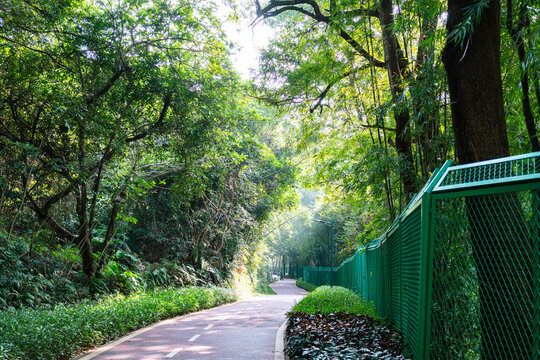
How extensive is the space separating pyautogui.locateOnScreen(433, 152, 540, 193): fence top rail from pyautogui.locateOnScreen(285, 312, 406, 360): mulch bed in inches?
75.9

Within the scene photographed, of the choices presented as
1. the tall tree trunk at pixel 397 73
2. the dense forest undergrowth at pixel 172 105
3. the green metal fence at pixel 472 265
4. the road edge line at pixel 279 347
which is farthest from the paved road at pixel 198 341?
the green metal fence at pixel 472 265

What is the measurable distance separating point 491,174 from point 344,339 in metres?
3.61

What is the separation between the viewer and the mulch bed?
4.58 metres

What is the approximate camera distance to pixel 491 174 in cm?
288

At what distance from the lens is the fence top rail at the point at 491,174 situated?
2.54 meters

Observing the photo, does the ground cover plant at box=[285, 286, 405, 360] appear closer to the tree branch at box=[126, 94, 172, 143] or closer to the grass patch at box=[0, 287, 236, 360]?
the grass patch at box=[0, 287, 236, 360]

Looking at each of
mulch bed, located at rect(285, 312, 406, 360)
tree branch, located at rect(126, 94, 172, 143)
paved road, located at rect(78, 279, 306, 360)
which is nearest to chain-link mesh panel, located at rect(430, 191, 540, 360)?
mulch bed, located at rect(285, 312, 406, 360)

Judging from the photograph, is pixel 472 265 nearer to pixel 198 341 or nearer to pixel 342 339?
pixel 342 339

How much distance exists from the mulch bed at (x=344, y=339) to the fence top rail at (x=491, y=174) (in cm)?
193

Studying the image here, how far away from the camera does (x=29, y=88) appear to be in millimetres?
9367

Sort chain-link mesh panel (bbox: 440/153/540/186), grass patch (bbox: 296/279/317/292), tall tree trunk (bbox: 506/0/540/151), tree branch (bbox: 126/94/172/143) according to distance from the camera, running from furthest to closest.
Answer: grass patch (bbox: 296/279/317/292) < tree branch (bbox: 126/94/172/143) < tall tree trunk (bbox: 506/0/540/151) < chain-link mesh panel (bbox: 440/153/540/186)

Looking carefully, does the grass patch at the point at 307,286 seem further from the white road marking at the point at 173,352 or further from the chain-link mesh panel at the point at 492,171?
the chain-link mesh panel at the point at 492,171

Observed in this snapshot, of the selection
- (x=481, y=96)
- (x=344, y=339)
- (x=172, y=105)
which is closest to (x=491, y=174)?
(x=481, y=96)

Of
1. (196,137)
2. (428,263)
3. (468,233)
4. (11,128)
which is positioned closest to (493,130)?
(468,233)
